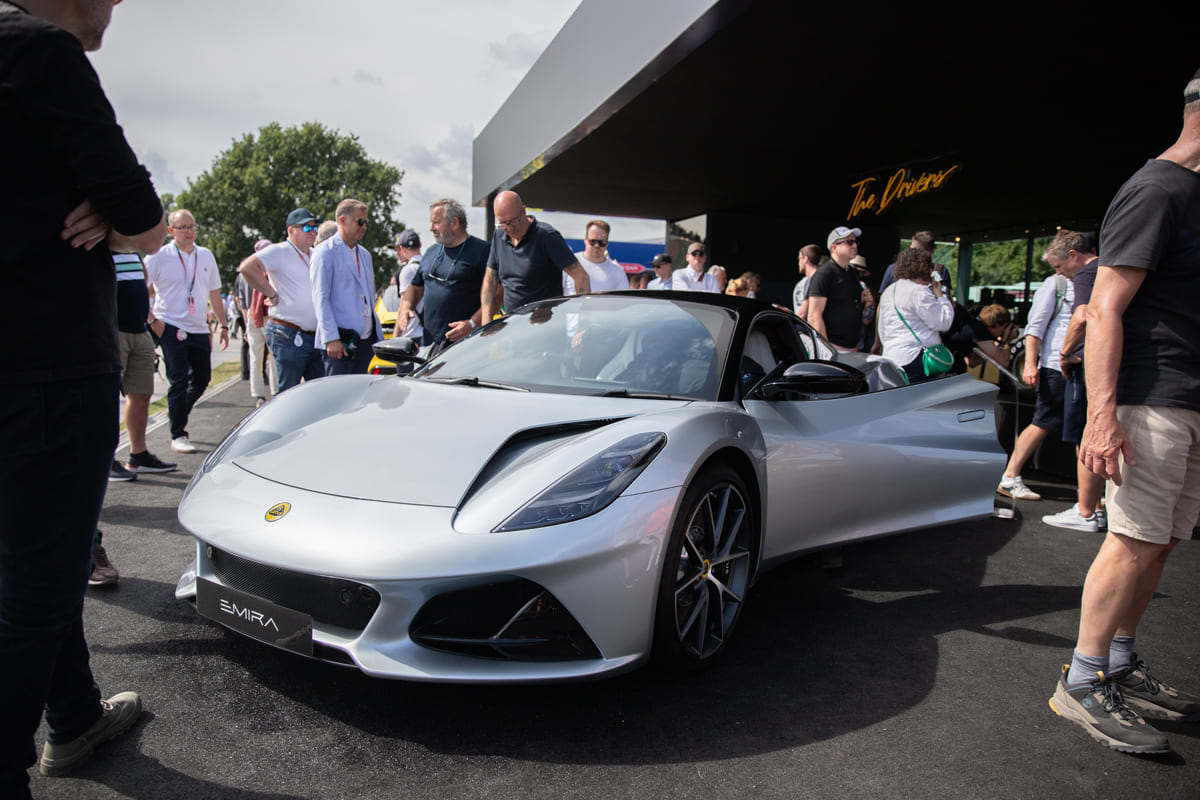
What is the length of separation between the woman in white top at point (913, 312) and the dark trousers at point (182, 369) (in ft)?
16.8

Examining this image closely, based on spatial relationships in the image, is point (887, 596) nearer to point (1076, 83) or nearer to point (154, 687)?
point (154, 687)

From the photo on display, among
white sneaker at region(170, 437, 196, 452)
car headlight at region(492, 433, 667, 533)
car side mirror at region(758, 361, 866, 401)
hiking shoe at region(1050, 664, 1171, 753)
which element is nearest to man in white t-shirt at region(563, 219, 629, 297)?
white sneaker at region(170, 437, 196, 452)

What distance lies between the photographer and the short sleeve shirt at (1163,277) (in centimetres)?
221

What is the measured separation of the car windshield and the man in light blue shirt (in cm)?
197

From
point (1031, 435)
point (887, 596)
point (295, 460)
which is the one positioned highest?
point (295, 460)

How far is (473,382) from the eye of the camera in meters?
3.03

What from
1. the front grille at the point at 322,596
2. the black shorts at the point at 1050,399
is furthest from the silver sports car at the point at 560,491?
the black shorts at the point at 1050,399

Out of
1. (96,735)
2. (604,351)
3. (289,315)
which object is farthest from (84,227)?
(289,315)

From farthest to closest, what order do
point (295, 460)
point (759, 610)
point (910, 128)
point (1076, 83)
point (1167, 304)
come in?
1. point (910, 128)
2. point (1076, 83)
3. point (759, 610)
4. point (295, 460)
5. point (1167, 304)

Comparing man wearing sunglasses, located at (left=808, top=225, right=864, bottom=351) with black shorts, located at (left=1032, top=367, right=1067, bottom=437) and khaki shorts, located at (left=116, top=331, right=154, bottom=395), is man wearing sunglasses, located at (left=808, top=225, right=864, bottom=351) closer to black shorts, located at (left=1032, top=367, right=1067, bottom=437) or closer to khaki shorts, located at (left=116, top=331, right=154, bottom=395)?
black shorts, located at (left=1032, top=367, right=1067, bottom=437)

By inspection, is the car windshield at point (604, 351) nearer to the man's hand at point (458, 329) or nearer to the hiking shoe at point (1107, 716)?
the hiking shoe at point (1107, 716)

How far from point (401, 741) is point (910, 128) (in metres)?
11.3

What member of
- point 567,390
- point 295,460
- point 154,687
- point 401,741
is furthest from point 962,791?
point 154,687

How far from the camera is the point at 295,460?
247cm
